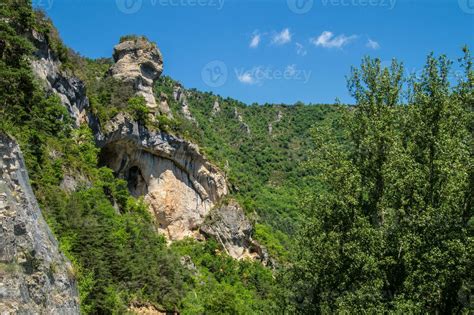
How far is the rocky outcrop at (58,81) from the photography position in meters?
35.1

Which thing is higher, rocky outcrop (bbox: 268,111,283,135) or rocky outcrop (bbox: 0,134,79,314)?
rocky outcrop (bbox: 268,111,283,135)

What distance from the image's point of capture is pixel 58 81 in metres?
37.6

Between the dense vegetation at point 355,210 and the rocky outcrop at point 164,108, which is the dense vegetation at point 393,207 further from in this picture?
the rocky outcrop at point 164,108

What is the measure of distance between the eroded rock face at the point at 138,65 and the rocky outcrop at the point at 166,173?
583 cm

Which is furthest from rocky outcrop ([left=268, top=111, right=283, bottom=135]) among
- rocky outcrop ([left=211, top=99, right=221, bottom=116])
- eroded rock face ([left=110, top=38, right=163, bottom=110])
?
eroded rock face ([left=110, top=38, right=163, bottom=110])

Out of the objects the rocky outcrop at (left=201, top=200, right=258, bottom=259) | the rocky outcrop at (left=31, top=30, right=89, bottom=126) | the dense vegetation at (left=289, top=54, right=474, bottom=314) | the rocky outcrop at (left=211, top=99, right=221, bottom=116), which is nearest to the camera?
the dense vegetation at (left=289, top=54, right=474, bottom=314)

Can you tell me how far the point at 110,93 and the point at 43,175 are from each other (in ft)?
78.5

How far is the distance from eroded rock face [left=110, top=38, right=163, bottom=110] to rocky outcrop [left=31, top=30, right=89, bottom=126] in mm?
11948

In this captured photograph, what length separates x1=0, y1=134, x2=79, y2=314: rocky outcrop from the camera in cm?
1211

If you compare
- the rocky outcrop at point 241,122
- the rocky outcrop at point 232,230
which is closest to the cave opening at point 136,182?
the rocky outcrop at point 232,230

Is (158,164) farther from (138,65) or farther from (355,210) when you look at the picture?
(355,210)

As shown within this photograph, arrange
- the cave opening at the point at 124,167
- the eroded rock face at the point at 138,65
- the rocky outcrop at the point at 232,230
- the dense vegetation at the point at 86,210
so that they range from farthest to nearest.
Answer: the eroded rock face at the point at 138,65
the rocky outcrop at the point at 232,230
the cave opening at the point at 124,167
the dense vegetation at the point at 86,210

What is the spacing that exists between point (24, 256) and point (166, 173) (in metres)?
38.5

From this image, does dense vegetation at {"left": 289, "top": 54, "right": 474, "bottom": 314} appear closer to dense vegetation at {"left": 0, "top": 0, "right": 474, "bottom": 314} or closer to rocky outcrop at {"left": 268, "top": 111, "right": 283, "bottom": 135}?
dense vegetation at {"left": 0, "top": 0, "right": 474, "bottom": 314}
